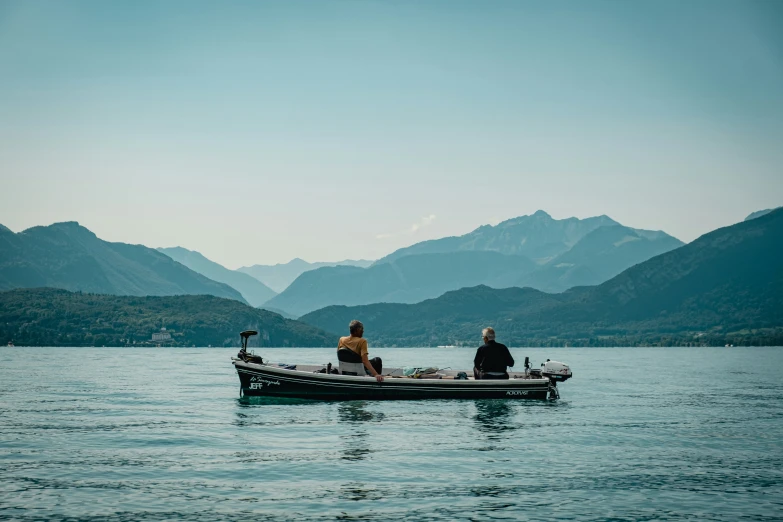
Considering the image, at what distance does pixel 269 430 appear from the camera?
27125 millimetres

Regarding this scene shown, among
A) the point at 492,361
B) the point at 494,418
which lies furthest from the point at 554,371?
the point at 494,418

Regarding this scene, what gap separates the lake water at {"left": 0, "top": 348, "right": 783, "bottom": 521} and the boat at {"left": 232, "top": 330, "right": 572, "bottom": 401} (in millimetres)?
597

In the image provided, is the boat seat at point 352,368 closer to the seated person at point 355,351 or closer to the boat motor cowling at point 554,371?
the seated person at point 355,351

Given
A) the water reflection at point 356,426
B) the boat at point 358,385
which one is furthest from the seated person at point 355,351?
the water reflection at point 356,426

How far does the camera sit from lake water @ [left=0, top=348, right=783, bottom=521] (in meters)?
15.3

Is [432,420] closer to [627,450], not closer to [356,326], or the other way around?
[356,326]

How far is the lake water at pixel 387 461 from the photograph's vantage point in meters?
15.3

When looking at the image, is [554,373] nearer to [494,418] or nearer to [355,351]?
[494,418]

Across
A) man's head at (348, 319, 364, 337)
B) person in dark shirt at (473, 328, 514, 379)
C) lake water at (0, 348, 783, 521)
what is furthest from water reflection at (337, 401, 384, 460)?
person in dark shirt at (473, 328, 514, 379)

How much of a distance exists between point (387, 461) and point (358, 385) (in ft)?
46.9

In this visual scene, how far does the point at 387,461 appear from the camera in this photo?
20688 millimetres

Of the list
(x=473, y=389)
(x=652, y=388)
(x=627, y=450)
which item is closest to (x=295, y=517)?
(x=627, y=450)

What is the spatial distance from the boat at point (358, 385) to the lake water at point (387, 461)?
60 centimetres

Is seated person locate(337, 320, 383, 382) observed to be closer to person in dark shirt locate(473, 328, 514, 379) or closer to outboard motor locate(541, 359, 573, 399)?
person in dark shirt locate(473, 328, 514, 379)
